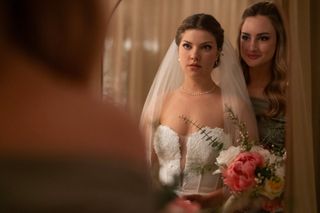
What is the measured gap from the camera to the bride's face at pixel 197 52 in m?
1.37

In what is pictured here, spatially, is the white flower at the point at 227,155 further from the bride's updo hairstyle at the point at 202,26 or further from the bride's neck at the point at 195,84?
the bride's updo hairstyle at the point at 202,26

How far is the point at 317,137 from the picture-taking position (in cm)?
164

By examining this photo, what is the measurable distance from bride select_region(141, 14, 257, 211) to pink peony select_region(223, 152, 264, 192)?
0.14 feet

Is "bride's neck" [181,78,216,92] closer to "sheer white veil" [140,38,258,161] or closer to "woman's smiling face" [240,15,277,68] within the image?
"sheer white veil" [140,38,258,161]

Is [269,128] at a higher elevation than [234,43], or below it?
below

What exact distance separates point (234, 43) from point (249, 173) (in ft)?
1.37

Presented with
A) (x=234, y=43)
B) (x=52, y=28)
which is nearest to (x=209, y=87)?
(x=234, y=43)

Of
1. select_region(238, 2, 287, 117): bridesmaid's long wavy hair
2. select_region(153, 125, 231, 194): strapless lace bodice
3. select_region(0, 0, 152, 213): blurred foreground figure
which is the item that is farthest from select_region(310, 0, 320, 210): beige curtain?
select_region(0, 0, 152, 213): blurred foreground figure

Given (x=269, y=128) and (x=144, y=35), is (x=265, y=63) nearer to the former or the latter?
(x=269, y=128)

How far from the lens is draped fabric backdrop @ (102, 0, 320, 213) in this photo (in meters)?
1.38

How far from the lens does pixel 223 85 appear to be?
139 centimetres

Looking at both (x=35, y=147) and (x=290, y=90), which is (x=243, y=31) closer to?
(x=290, y=90)

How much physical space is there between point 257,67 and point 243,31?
0.13m

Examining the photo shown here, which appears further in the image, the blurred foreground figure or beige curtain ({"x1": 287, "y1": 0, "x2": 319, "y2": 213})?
beige curtain ({"x1": 287, "y1": 0, "x2": 319, "y2": 213})
